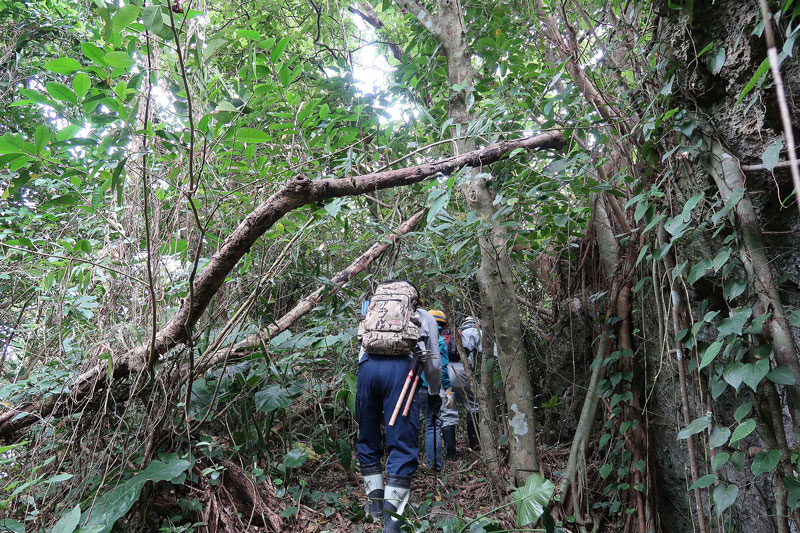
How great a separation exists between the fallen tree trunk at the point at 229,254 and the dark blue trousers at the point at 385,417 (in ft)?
3.97

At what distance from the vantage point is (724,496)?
5.46ft

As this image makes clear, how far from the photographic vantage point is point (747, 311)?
5.39 feet

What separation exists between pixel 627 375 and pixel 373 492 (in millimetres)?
1904

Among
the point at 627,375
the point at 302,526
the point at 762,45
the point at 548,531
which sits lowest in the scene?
the point at 302,526

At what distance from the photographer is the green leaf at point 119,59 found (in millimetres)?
1631

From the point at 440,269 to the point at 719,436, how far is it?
220 cm

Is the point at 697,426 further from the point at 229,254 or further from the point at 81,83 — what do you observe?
the point at 81,83

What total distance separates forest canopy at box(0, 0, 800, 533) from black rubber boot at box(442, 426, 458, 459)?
560mm

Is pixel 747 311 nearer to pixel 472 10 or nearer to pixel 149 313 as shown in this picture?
pixel 149 313

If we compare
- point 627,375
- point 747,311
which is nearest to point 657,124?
point 747,311

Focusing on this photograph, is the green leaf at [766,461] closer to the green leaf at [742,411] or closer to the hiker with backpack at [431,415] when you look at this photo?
the green leaf at [742,411]

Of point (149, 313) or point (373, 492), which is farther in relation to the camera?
point (373, 492)

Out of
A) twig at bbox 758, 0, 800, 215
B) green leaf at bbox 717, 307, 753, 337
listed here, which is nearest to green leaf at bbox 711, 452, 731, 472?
green leaf at bbox 717, 307, 753, 337

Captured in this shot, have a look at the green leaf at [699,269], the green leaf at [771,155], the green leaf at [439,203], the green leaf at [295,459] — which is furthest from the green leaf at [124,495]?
the green leaf at [771,155]
